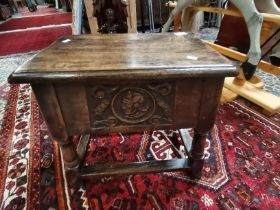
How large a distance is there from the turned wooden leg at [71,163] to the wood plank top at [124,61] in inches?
12.4

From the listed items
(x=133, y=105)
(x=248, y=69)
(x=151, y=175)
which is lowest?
(x=151, y=175)

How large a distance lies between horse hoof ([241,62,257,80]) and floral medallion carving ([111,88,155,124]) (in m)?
0.95

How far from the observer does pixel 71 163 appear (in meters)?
0.82

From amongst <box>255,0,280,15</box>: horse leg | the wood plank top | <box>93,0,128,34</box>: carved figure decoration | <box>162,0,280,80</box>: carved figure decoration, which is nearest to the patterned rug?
<box>162,0,280,80</box>: carved figure decoration

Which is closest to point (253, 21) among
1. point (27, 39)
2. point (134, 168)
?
point (134, 168)

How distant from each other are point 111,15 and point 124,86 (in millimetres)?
1276

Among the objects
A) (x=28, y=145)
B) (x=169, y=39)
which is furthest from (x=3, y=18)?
(x=169, y=39)

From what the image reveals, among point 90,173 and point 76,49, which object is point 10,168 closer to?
point 90,173

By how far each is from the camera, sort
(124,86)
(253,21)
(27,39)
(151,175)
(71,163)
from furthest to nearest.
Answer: (27,39)
(253,21)
(151,175)
(71,163)
(124,86)

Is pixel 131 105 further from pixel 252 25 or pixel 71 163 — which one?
pixel 252 25

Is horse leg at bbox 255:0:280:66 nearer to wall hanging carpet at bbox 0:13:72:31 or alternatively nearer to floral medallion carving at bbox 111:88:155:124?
floral medallion carving at bbox 111:88:155:124

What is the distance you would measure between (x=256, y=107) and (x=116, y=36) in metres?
1.15

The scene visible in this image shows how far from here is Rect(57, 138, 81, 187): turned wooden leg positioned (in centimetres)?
78

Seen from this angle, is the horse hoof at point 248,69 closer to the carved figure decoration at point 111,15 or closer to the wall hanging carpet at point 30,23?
the carved figure decoration at point 111,15
